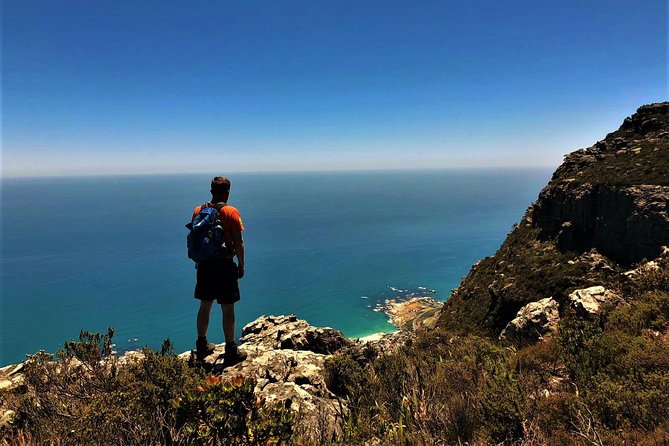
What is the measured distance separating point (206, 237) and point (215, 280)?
2.78 feet

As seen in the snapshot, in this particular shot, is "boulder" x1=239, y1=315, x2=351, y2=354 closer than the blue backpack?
No

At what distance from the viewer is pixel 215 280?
6.22m

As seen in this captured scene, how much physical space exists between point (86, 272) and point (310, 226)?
10616cm

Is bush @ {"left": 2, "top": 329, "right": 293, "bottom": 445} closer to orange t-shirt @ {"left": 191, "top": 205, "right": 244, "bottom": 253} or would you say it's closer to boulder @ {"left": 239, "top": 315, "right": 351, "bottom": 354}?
orange t-shirt @ {"left": 191, "top": 205, "right": 244, "bottom": 253}

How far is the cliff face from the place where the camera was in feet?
68.0

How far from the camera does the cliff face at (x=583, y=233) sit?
2073 centimetres

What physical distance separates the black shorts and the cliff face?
1933 centimetres

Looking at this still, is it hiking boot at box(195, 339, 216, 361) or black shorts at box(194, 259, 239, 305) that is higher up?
black shorts at box(194, 259, 239, 305)

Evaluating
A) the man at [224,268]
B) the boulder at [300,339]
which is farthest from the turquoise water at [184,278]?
the man at [224,268]

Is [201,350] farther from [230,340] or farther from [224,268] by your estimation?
[224,268]

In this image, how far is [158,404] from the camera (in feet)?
13.1

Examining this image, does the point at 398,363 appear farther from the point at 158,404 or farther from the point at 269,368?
the point at 158,404

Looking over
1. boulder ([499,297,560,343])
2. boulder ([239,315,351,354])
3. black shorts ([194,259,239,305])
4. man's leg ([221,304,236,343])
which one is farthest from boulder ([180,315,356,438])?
boulder ([499,297,560,343])

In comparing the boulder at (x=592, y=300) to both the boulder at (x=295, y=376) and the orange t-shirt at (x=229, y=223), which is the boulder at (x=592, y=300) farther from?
the orange t-shirt at (x=229, y=223)
